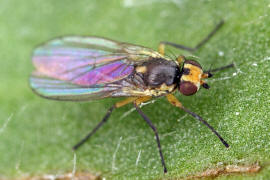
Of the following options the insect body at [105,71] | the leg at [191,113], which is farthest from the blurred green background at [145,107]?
the insect body at [105,71]

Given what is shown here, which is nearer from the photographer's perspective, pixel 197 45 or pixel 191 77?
pixel 191 77

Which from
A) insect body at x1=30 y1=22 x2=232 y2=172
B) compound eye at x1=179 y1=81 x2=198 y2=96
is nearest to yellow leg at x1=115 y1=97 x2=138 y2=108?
insect body at x1=30 y1=22 x2=232 y2=172

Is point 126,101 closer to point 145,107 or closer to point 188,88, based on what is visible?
point 145,107

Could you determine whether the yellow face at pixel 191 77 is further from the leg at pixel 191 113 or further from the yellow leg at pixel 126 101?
the yellow leg at pixel 126 101

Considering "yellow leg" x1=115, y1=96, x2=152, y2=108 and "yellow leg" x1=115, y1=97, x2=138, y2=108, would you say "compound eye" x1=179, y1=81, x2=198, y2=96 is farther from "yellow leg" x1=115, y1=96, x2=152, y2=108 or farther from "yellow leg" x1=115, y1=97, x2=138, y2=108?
"yellow leg" x1=115, y1=97, x2=138, y2=108

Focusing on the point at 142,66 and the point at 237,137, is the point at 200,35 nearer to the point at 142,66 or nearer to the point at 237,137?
the point at 142,66

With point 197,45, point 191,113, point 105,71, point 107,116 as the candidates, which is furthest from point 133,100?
point 197,45

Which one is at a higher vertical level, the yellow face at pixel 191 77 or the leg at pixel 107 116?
the yellow face at pixel 191 77
